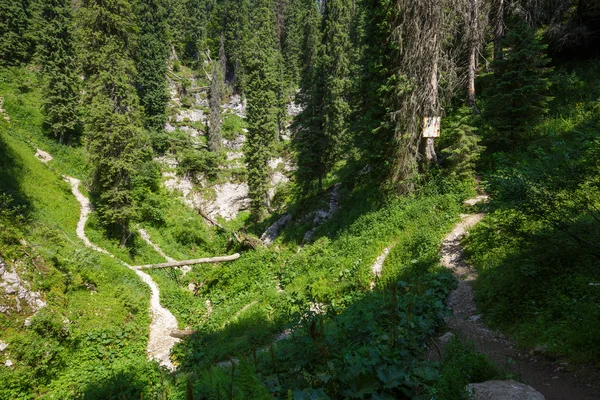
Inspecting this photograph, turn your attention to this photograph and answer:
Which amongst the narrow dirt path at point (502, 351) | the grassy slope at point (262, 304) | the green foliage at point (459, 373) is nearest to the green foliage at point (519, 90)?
the grassy slope at point (262, 304)

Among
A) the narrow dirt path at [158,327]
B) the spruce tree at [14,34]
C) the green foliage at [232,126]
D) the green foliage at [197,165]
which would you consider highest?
the spruce tree at [14,34]

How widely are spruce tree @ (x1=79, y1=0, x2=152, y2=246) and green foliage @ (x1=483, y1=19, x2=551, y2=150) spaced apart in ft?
75.3

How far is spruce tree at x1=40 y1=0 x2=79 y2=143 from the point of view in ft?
102

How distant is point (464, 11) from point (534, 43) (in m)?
4.84

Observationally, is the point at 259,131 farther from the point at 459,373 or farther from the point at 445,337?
the point at 459,373

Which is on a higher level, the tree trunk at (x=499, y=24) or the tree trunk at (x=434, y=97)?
the tree trunk at (x=499, y=24)

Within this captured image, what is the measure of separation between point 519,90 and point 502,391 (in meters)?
12.5

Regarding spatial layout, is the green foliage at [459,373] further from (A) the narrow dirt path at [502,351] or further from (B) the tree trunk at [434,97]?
(B) the tree trunk at [434,97]

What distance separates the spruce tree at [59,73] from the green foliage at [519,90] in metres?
40.0

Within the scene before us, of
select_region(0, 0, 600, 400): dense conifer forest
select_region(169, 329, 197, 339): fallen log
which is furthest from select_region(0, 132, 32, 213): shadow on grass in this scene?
select_region(169, 329, 197, 339): fallen log

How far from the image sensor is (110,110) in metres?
20.3

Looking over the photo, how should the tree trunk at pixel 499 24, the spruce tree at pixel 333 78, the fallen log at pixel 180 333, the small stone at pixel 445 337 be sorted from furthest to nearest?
the spruce tree at pixel 333 78
the tree trunk at pixel 499 24
the fallen log at pixel 180 333
the small stone at pixel 445 337

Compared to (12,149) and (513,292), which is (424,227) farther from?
(12,149)

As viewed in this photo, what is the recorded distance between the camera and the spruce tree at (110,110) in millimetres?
20375
